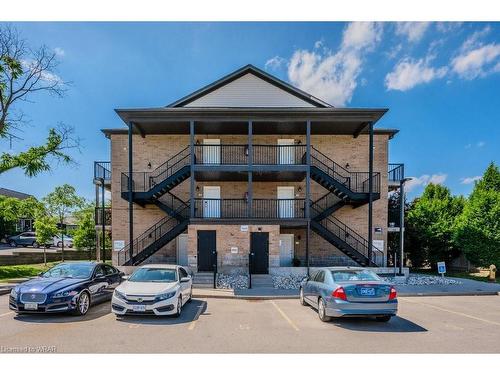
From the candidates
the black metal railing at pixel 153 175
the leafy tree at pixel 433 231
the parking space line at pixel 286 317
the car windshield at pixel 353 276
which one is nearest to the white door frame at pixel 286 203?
the black metal railing at pixel 153 175

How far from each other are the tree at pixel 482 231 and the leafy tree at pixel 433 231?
65.4 inches

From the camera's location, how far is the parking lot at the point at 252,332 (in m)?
5.96

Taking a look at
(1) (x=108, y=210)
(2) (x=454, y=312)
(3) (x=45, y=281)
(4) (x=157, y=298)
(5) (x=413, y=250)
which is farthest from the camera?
(1) (x=108, y=210)

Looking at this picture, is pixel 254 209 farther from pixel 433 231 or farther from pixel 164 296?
pixel 433 231

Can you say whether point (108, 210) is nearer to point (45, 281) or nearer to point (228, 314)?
point (45, 281)

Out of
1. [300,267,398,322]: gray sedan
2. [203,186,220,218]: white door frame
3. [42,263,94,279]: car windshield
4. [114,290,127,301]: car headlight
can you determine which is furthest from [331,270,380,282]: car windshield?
[203,186,220,218]: white door frame

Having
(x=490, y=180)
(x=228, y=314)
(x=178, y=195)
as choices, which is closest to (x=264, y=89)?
(x=178, y=195)

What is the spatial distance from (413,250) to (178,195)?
1649 centimetres

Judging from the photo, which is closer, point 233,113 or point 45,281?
point 45,281

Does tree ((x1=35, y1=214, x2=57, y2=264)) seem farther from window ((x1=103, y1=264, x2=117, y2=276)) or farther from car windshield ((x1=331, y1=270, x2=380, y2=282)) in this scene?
car windshield ((x1=331, y1=270, x2=380, y2=282))

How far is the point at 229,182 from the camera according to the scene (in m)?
18.7

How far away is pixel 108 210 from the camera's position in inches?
913

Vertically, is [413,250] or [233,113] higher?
[233,113]

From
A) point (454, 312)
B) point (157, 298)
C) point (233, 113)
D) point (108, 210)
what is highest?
point (233, 113)
